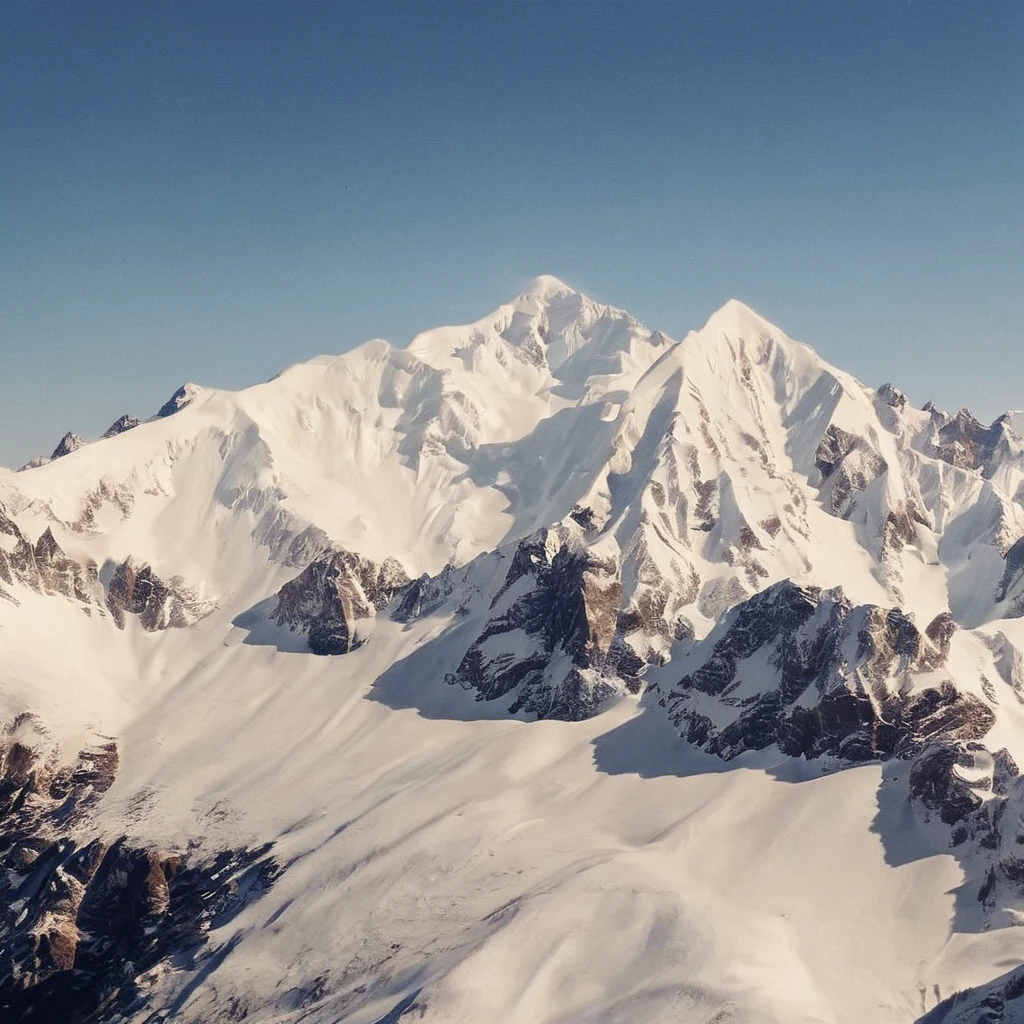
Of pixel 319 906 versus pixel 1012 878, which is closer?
pixel 1012 878

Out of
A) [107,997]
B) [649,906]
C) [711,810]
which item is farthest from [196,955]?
[711,810]

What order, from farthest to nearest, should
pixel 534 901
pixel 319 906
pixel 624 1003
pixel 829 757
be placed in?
pixel 829 757 → pixel 319 906 → pixel 534 901 → pixel 624 1003

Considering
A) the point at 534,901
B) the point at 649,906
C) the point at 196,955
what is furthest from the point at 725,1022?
the point at 196,955

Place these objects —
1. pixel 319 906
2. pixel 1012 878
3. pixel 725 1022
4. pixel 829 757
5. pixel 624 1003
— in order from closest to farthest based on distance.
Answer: pixel 725 1022
pixel 624 1003
pixel 1012 878
pixel 319 906
pixel 829 757

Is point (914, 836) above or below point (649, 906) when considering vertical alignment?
below

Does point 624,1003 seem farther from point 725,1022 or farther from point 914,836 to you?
point 914,836

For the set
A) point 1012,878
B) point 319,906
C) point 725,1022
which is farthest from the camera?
point 319,906

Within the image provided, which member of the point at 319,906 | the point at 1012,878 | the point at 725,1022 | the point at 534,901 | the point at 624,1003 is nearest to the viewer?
the point at 725,1022

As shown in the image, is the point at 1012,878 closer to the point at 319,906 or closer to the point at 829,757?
the point at 829,757

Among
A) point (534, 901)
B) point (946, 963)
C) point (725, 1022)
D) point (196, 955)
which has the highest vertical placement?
point (196, 955)
